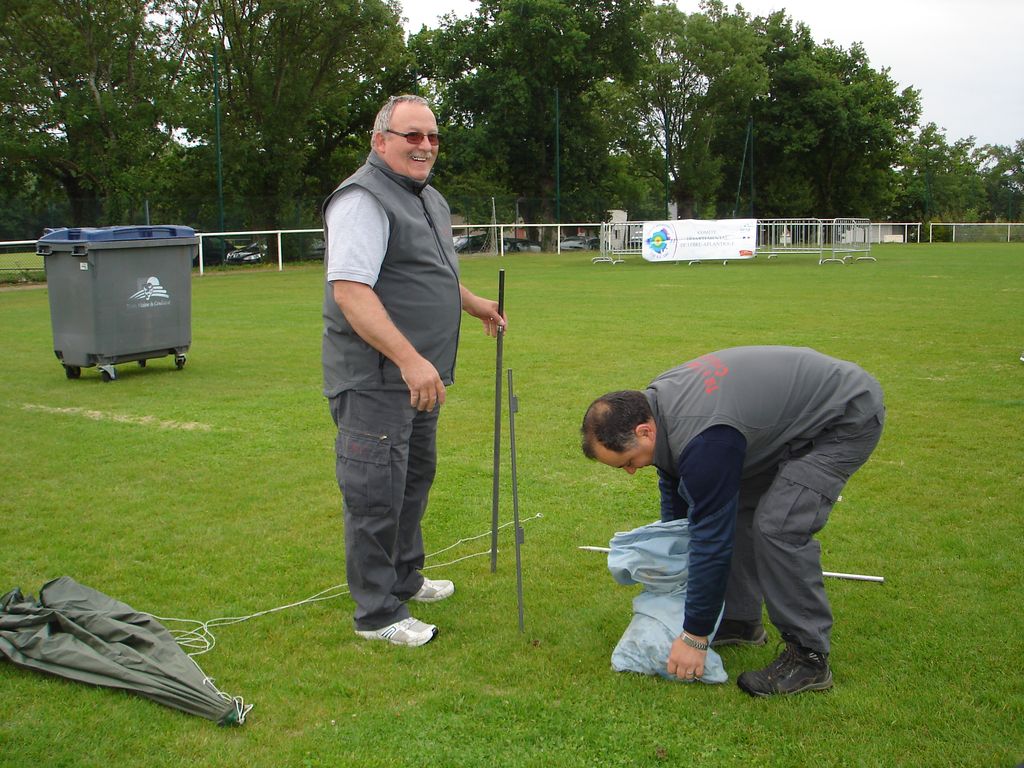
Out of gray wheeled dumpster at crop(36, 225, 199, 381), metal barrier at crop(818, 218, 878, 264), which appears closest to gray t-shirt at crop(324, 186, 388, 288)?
gray wheeled dumpster at crop(36, 225, 199, 381)

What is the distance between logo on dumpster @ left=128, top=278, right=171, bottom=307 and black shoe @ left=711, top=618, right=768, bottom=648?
7.66 m

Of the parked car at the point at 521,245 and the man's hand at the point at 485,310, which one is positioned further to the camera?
the parked car at the point at 521,245

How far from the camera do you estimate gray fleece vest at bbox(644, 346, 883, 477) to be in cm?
304

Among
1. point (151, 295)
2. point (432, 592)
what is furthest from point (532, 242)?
point (432, 592)

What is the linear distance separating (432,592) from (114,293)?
6.57m

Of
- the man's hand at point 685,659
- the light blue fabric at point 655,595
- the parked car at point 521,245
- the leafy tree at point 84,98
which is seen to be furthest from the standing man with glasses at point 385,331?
the parked car at point 521,245

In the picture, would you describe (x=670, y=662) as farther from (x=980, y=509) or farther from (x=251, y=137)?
(x=251, y=137)

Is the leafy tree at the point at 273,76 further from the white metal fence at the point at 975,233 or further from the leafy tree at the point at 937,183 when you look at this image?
the leafy tree at the point at 937,183

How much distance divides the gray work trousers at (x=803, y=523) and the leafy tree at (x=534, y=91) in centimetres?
3906

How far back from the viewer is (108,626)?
3.53 m

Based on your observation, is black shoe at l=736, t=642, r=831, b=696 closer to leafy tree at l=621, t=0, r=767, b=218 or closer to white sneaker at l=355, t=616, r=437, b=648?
white sneaker at l=355, t=616, r=437, b=648

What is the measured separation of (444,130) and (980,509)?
139 ft

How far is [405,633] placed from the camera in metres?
3.76

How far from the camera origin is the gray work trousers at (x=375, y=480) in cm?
359
